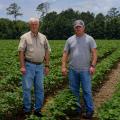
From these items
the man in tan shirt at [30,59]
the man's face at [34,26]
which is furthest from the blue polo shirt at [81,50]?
the man's face at [34,26]

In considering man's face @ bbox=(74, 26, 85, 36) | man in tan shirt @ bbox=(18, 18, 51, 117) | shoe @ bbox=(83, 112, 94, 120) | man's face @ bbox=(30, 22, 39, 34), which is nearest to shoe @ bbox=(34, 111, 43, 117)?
man in tan shirt @ bbox=(18, 18, 51, 117)

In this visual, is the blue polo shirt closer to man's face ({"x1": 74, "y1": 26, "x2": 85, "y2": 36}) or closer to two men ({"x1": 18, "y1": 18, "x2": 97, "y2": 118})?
two men ({"x1": 18, "y1": 18, "x2": 97, "y2": 118})

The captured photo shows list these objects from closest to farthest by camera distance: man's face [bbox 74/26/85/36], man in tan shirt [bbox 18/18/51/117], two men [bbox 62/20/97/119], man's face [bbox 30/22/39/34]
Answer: man's face [bbox 30/22/39/34] < man in tan shirt [bbox 18/18/51/117] < man's face [bbox 74/26/85/36] < two men [bbox 62/20/97/119]

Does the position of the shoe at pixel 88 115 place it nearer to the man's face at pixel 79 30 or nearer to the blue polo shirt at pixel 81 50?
the blue polo shirt at pixel 81 50

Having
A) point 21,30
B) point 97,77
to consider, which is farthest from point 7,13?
point 97,77

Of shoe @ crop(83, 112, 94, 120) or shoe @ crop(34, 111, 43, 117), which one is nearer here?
shoe @ crop(34, 111, 43, 117)

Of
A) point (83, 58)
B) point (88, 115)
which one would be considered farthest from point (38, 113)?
point (83, 58)

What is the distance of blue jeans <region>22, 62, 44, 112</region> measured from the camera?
30.1ft

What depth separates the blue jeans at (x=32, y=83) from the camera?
9180 mm

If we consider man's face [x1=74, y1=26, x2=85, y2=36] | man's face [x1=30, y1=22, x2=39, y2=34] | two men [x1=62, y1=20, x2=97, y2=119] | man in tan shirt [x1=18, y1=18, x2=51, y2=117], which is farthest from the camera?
two men [x1=62, y1=20, x2=97, y2=119]

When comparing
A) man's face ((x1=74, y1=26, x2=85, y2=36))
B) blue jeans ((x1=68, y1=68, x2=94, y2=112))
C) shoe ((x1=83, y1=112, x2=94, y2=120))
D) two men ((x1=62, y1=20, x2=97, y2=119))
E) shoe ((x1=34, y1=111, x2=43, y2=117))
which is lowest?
shoe ((x1=83, y1=112, x2=94, y2=120))

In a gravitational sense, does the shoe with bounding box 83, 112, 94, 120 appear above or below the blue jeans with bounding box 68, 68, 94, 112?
below

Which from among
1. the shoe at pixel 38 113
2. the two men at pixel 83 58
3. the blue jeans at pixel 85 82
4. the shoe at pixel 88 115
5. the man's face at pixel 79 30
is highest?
the man's face at pixel 79 30

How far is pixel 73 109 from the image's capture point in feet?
31.1
